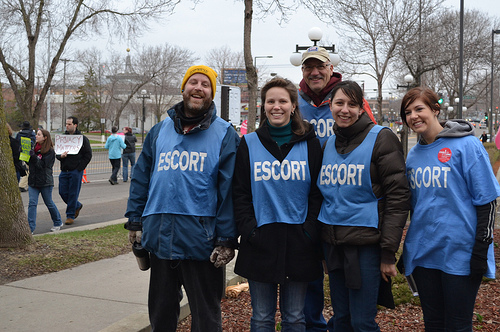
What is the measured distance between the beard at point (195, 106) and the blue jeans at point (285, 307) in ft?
3.85

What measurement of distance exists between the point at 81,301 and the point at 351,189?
2997 mm

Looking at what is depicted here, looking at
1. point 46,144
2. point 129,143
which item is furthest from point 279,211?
point 129,143

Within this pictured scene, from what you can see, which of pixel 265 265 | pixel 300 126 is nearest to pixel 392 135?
pixel 300 126

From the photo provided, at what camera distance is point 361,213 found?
2.95 m

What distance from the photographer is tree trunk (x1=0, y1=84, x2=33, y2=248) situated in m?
6.22

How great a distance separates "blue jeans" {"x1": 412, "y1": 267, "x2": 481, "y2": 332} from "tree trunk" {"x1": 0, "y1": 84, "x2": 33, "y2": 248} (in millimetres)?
5034

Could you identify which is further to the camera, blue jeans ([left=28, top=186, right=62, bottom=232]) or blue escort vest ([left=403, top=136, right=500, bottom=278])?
blue jeans ([left=28, top=186, right=62, bottom=232])

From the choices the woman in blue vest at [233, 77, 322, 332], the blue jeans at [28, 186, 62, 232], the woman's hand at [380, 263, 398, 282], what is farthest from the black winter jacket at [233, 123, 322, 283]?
the blue jeans at [28, 186, 62, 232]

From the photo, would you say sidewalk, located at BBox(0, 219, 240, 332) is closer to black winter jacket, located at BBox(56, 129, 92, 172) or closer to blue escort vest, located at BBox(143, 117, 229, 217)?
blue escort vest, located at BBox(143, 117, 229, 217)

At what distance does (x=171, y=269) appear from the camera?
3.29 meters

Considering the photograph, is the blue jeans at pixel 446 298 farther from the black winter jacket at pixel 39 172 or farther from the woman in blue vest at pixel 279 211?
the black winter jacket at pixel 39 172

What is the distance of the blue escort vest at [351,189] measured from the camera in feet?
9.69

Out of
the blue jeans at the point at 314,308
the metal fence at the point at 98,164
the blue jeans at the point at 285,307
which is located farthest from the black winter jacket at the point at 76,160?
the metal fence at the point at 98,164

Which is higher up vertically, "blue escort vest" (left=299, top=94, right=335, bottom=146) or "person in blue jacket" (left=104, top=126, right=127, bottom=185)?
"blue escort vest" (left=299, top=94, right=335, bottom=146)
